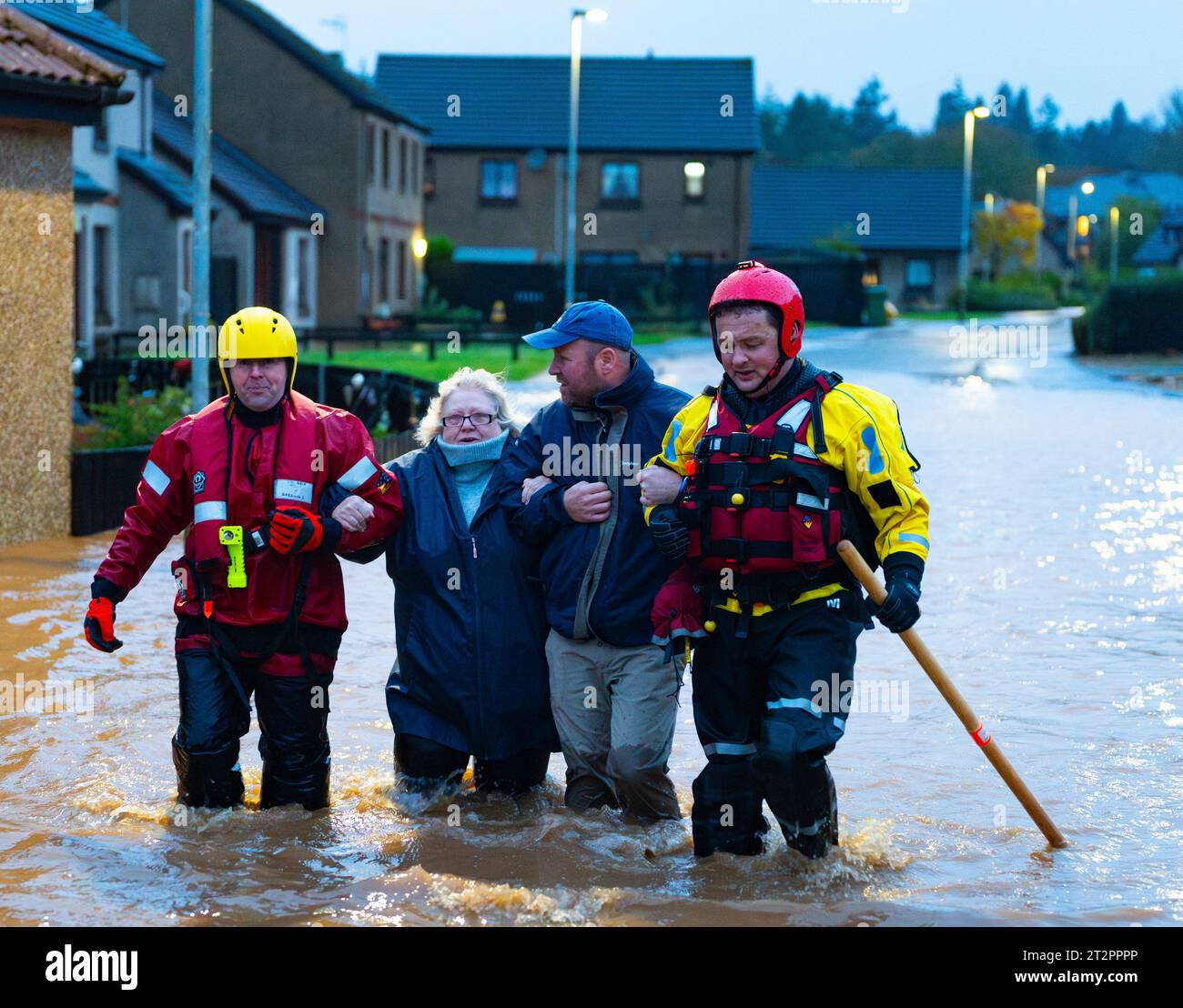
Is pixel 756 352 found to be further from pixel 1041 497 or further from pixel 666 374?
pixel 666 374

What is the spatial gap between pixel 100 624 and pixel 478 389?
1683mm

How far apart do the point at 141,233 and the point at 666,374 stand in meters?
10.1

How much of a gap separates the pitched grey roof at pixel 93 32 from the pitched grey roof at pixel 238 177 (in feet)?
23.3

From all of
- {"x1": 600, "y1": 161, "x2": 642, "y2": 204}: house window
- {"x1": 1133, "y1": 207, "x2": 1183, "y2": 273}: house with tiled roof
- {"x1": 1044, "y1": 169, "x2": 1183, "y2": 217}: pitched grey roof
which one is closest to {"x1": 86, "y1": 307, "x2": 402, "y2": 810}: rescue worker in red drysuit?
{"x1": 600, "y1": 161, "x2": 642, "y2": 204}: house window

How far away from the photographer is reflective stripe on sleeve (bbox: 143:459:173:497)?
260 inches

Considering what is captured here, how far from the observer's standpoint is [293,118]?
44.4 m

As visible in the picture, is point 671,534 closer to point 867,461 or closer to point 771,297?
point 867,461

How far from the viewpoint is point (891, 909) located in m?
5.96

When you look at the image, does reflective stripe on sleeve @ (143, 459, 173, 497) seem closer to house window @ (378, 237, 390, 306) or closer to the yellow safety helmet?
the yellow safety helmet

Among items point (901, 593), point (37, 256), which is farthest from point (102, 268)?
point (901, 593)

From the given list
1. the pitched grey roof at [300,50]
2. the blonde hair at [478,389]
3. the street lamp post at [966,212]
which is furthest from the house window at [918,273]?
the blonde hair at [478,389]

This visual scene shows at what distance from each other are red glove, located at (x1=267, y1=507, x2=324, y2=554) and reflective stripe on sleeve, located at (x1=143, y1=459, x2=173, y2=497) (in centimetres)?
45

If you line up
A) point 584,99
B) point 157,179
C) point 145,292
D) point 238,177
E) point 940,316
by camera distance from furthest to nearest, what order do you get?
point 940,316 → point 584,99 → point 238,177 → point 145,292 → point 157,179
